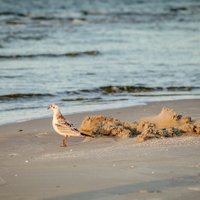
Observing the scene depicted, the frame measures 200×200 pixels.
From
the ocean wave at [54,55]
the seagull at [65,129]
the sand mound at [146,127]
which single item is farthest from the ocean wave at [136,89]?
the seagull at [65,129]

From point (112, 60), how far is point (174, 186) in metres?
11.4

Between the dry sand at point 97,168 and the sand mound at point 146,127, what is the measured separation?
201 mm

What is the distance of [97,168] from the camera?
7148 millimetres

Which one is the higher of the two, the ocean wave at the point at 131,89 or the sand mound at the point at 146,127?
the ocean wave at the point at 131,89

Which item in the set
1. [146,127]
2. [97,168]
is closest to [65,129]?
[146,127]

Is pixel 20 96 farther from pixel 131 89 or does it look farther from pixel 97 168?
pixel 97 168

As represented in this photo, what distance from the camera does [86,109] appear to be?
11.7 m

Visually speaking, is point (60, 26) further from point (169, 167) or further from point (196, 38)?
point (169, 167)

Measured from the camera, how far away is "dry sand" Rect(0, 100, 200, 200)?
6.31m

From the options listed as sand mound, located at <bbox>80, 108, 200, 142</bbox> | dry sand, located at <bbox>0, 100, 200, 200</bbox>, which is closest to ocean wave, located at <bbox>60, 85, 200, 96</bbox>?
sand mound, located at <bbox>80, 108, 200, 142</bbox>

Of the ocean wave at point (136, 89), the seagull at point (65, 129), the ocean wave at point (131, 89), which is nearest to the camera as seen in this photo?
the seagull at point (65, 129)

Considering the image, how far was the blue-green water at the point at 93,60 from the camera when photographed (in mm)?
12938

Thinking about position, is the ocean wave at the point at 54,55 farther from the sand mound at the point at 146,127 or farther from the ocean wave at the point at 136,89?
the sand mound at the point at 146,127

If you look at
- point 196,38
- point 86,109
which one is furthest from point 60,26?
point 86,109
